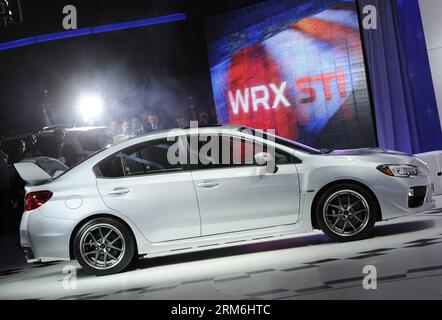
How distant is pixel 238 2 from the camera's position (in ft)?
39.9

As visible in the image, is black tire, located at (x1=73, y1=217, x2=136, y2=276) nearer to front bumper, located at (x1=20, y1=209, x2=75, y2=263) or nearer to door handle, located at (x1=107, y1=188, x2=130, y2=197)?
front bumper, located at (x1=20, y1=209, x2=75, y2=263)

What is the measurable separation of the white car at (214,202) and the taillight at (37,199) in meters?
0.01

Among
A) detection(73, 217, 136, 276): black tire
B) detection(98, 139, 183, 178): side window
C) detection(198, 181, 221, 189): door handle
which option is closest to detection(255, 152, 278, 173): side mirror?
detection(198, 181, 221, 189): door handle

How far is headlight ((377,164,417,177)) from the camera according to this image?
238 inches

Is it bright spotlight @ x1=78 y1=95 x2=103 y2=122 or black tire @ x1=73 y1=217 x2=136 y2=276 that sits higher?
bright spotlight @ x1=78 y1=95 x2=103 y2=122

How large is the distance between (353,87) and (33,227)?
7.13m

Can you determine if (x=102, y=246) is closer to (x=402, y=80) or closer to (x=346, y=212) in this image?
(x=346, y=212)

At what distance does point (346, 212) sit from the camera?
602cm

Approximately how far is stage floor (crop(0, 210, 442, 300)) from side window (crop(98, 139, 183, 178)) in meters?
1.05

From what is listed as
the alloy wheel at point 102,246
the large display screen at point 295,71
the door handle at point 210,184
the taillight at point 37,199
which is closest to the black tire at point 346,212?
the door handle at point 210,184

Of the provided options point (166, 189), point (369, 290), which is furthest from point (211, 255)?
point (369, 290)

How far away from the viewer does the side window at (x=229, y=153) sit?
609 cm

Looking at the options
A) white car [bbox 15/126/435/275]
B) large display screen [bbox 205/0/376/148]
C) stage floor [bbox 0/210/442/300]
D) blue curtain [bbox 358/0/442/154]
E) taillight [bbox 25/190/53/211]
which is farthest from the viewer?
large display screen [bbox 205/0/376/148]
